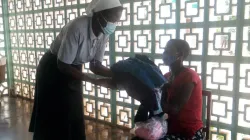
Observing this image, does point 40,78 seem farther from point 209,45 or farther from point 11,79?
point 11,79

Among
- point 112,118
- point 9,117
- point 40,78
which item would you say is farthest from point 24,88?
point 40,78

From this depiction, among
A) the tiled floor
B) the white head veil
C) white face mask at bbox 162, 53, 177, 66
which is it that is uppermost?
the white head veil

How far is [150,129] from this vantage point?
1.78m

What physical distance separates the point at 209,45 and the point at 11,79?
158 inches

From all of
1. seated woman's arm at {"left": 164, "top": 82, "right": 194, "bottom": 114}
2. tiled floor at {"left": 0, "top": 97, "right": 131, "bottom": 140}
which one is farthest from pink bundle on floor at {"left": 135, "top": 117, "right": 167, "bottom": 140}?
tiled floor at {"left": 0, "top": 97, "right": 131, "bottom": 140}

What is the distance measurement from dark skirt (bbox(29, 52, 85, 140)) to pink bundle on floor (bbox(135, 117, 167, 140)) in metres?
0.58

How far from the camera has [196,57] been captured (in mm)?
2576

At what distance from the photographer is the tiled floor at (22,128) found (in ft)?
10.8

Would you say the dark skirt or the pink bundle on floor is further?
the dark skirt

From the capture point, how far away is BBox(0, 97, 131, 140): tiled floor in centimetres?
330

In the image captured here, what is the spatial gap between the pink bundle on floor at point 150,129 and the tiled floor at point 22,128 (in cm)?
140

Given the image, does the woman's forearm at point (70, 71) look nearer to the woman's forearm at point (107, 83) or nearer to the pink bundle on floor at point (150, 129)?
the woman's forearm at point (107, 83)

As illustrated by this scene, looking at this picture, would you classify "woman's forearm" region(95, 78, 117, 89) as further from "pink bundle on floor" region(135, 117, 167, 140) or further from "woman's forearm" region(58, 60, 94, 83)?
"pink bundle on floor" region(135, 117, 167, 140)

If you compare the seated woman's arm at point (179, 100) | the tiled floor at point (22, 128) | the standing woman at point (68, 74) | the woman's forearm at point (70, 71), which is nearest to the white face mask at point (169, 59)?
the seated woman's arm at point (179, 100)
